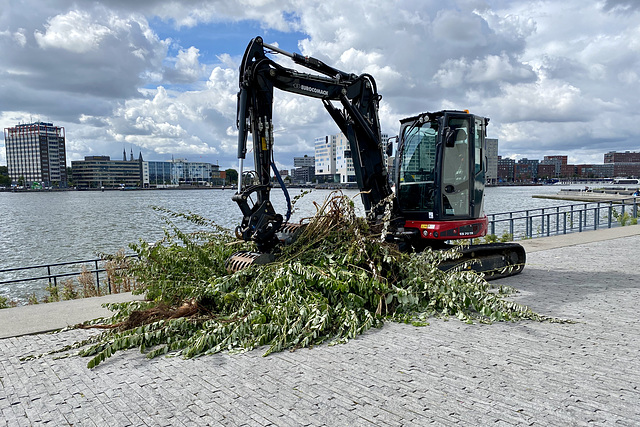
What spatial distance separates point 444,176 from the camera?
922 centimetres

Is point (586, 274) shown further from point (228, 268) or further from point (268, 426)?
point (268, 426)

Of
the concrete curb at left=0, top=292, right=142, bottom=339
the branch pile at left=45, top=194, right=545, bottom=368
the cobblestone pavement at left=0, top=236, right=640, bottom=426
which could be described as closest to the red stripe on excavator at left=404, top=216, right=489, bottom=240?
the branch pile at left=45, top=194, right=545, bottom=368

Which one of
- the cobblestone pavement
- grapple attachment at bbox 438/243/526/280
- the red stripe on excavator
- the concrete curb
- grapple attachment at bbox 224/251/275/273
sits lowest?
the concrete curb

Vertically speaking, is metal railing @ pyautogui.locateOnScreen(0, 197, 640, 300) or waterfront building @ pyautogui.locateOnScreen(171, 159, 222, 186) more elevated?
waterfront building @ pyautogui.locateOnScreen(171, 159, 222, 186)

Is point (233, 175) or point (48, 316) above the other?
point (233, 175)

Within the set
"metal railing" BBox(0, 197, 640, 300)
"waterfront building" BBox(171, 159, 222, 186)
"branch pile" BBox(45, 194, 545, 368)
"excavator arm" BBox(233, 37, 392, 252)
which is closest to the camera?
"branch pile" BBox(45, 194, 545, 368)

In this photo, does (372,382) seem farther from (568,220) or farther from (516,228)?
(516,228)

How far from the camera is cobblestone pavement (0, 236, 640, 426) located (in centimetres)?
401

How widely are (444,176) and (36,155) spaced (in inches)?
7393

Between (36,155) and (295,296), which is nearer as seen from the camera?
(295,296)

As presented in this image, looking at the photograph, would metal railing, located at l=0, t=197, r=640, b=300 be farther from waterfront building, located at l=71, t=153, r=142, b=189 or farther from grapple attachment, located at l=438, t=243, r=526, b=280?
waterfront building, located at l=71, t=153, r=142, b=189

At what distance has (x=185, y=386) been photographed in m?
4.66

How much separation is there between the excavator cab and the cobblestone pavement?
297 centimetres

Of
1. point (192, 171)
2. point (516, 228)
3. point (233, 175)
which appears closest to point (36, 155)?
point (192, 171)
